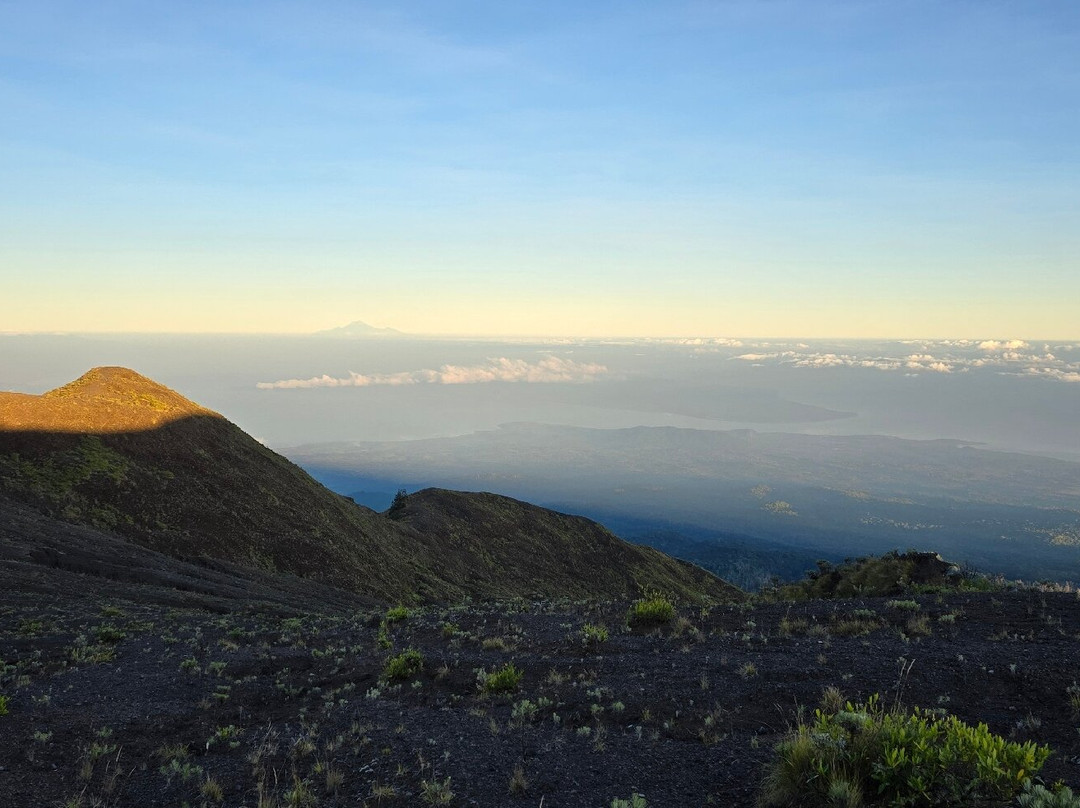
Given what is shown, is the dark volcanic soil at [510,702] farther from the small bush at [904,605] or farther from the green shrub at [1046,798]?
the green shrub at [1046,798]

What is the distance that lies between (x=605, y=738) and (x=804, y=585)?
2590 cm

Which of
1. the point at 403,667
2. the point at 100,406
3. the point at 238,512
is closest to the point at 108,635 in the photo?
the point at 403,667

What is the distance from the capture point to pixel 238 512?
1971 inches

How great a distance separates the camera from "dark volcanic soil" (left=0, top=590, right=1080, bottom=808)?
875cm

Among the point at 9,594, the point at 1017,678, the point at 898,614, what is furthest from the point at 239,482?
the point at 1017,678

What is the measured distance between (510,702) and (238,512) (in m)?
44.2

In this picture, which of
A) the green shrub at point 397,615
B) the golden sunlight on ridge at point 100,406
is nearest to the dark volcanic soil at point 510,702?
the green shrub at point 397,615

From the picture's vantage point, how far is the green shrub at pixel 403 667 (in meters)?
14.1

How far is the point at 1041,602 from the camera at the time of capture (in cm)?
1630

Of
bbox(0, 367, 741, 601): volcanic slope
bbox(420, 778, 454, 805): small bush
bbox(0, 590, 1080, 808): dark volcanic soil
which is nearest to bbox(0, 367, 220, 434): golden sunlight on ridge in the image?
bbox(0, 367, 741, 601): volcanic slope

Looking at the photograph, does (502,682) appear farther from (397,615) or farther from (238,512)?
(238,512)

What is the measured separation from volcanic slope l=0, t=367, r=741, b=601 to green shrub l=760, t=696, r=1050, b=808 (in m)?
43.2

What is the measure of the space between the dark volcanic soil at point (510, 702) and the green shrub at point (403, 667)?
255mm

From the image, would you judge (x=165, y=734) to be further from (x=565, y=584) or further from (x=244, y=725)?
(x=565, y=584)
